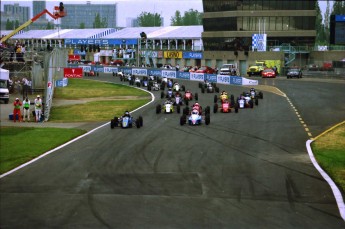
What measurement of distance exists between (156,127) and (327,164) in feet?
35.8

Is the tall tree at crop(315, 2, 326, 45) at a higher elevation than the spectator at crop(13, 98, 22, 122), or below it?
higher

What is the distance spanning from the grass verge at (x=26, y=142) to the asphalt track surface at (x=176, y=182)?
91 centimetres

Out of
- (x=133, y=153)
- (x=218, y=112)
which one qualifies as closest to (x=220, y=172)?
(x=133, y=153)

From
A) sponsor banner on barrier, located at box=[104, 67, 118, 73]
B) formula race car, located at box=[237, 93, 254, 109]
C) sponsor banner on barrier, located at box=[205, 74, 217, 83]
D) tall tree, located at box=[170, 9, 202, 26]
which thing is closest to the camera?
formula race car, located at box=[237, 93, 254, 109]

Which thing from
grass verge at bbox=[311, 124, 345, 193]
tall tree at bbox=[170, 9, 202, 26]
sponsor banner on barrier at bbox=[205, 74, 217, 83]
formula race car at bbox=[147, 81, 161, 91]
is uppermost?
tall tree at bbox=[170, 9, 202, 26]

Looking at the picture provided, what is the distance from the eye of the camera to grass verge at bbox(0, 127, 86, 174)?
72.4 feet

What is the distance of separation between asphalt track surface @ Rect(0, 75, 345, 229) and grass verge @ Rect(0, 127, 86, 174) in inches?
35.9

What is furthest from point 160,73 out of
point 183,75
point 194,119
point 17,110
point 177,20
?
point 177,20

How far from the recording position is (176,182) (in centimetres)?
1766

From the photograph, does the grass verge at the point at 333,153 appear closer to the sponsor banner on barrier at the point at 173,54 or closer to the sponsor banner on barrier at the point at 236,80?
the sponsor banner on barrier at the point at 236,80

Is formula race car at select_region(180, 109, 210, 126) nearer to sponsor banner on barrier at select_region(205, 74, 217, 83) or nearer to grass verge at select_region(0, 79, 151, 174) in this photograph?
grass verge at select_region(0, 79, 151, 174)

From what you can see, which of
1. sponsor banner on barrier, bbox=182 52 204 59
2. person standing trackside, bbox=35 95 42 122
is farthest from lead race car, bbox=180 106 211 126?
sponsor banner on barrier, bbox=182 52 204 59

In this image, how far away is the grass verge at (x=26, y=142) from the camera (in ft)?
72.4

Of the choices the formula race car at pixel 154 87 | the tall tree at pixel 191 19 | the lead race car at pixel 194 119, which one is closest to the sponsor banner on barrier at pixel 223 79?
the formula race car at pixel 154 87
